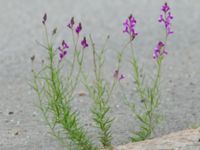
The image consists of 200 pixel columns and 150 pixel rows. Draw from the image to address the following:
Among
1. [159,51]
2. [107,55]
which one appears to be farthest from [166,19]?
[107,55]

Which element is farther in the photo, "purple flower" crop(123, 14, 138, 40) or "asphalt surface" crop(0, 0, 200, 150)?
"asphalt surface" crop(0, 0, 200, 150)

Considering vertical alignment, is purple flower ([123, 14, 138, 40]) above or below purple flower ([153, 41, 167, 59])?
above

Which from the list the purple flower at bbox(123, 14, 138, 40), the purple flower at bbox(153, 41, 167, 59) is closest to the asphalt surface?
the purple flower at bbox(153, 41, 167, 59)

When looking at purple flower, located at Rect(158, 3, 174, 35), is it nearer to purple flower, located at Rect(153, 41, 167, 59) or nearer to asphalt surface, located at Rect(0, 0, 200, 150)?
purple flower, located at Rect(153, 41, 167, 59)

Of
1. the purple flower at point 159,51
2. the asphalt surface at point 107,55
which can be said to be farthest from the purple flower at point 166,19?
the asphalt surface at point 107,55

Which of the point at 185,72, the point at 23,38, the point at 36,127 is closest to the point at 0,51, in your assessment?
the point at 23,38

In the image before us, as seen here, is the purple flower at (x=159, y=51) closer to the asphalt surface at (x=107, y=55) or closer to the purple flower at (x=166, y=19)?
the purple flower at (x=166, y=19)

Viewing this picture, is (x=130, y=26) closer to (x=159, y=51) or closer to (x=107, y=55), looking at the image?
(x=159, y=51)

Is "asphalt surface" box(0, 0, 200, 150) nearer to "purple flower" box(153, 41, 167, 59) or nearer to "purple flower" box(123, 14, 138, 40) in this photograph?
"purple flower" box(153, 41, 167, 59)

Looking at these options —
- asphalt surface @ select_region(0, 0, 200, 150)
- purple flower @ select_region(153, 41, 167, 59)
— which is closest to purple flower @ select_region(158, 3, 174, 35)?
purple flower @ select_region(153, 41, 167, 59)

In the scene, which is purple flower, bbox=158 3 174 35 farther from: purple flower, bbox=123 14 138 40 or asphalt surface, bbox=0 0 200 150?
asphalt surface, bbox=0 0 200 150
